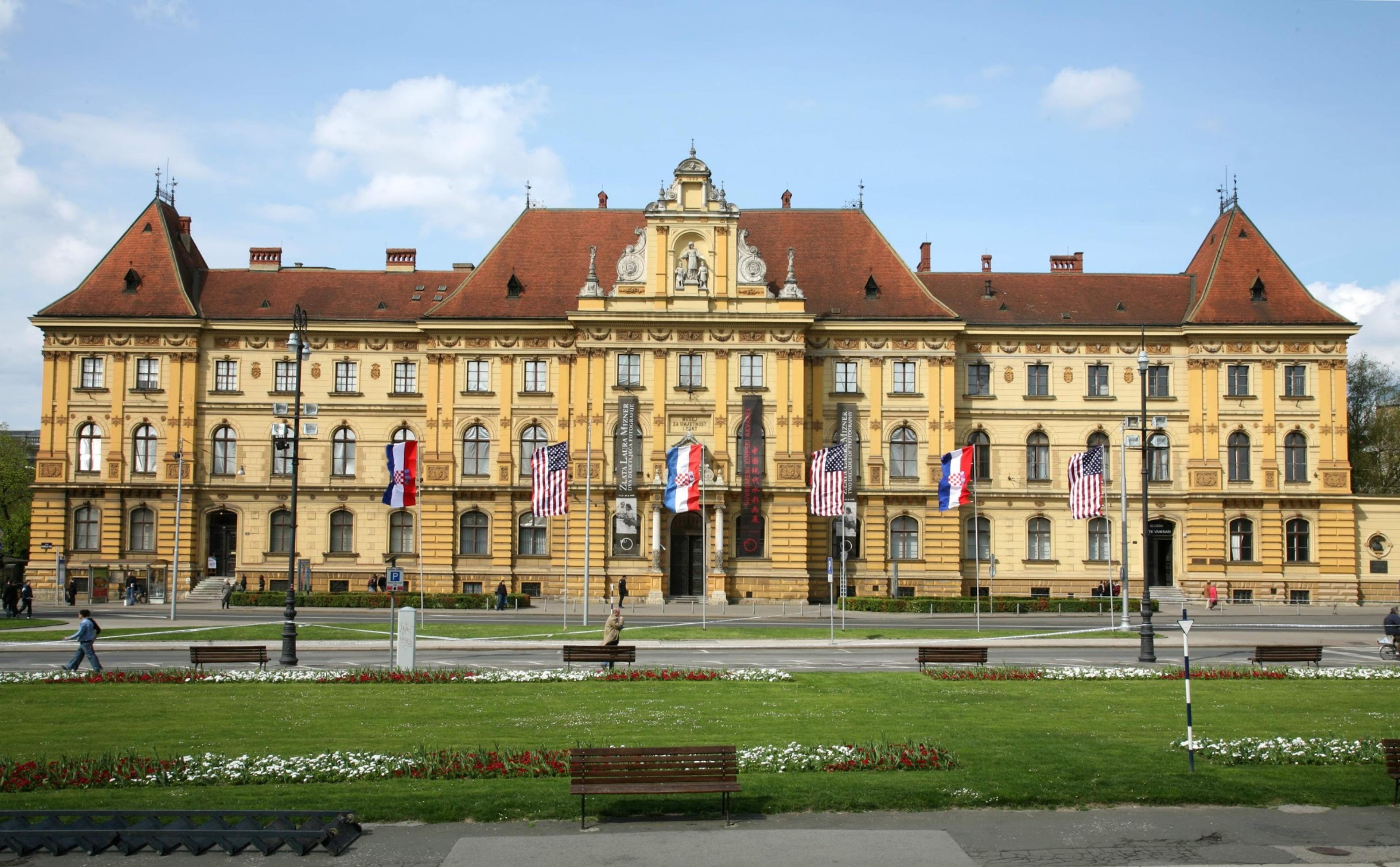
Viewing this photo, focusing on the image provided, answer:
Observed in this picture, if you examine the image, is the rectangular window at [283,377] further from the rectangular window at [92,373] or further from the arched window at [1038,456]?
the arched window at [1038,456]

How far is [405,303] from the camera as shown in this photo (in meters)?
68.4

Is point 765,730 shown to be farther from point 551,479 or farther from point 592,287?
point 592,287

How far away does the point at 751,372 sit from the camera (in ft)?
209

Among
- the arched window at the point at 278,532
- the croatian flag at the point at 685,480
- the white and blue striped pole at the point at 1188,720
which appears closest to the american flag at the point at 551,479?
the croatian flag at the point at 685,480

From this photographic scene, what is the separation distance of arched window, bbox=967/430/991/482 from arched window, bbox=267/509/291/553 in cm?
3711

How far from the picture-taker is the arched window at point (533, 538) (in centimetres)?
6469

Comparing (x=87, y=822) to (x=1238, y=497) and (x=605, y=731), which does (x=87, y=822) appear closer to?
(x=605, y=731)

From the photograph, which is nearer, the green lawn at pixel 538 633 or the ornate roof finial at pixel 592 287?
the green lawn at pixel 538 633

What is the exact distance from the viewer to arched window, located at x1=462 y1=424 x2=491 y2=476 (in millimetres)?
65062

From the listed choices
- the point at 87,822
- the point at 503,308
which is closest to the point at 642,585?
the point at 503,308

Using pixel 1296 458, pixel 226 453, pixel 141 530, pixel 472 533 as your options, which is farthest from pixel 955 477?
pixel 141 530

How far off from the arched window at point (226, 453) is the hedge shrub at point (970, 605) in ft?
111

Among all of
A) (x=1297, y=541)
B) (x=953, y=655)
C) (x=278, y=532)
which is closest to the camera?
(x=953, y=655)

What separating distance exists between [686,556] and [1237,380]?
31.1 m
